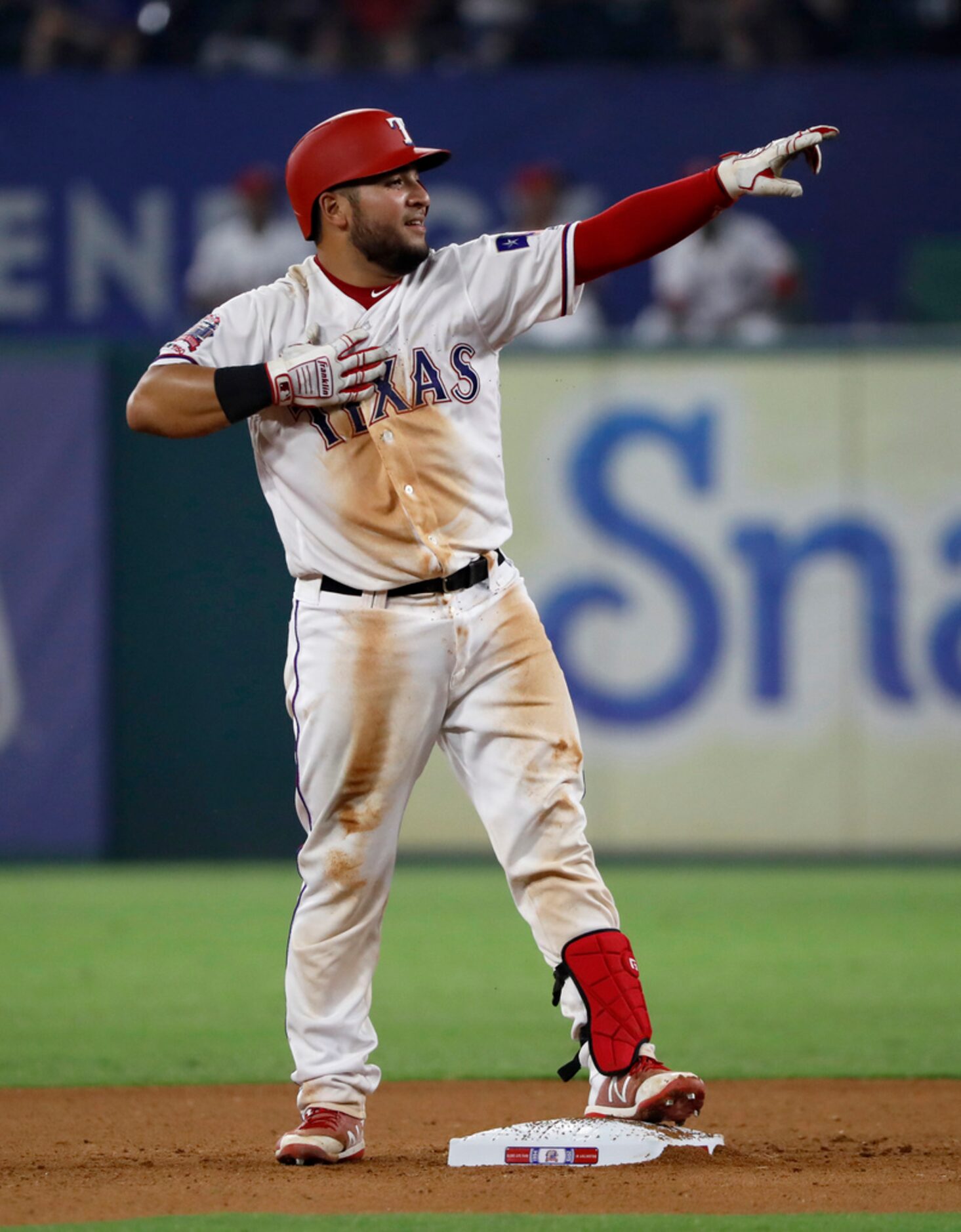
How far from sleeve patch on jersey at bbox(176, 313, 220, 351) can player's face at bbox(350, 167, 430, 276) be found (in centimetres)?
35

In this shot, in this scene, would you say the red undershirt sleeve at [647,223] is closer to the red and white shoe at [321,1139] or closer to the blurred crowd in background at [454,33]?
the red and white shoe at [321,1139]

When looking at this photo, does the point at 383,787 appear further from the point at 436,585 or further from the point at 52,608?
the point at 52,608

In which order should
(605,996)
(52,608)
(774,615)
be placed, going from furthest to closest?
1. (52,608)
2. (774,615)
3. (605,996)

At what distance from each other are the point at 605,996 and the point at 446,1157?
1.61 feet

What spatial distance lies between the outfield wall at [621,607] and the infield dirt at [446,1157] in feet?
14.0

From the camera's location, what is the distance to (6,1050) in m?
5.74

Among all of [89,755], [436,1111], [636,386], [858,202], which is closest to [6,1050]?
[436,1111]

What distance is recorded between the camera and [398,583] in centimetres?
425

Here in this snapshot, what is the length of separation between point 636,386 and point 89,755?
3.14 meters

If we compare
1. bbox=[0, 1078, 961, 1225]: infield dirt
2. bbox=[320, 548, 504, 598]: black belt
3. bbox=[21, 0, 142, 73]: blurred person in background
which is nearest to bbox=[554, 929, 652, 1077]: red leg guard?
bbox=[0, 1078, 961, 1225]: infield dirt

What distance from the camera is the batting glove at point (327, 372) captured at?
4.12m

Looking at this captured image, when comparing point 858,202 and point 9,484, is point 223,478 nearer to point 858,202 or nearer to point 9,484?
point 9,484

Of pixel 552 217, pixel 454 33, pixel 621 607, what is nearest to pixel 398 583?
pixel 621 607

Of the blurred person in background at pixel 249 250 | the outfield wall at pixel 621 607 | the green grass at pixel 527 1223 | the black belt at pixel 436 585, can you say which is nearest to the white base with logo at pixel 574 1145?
the green grass at pixel 527 1223
